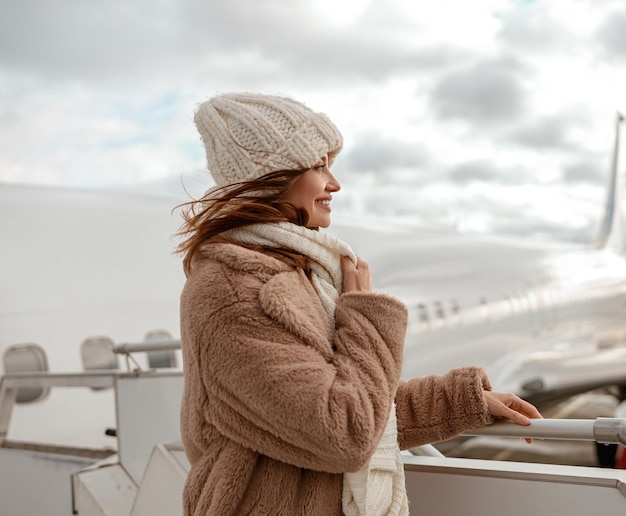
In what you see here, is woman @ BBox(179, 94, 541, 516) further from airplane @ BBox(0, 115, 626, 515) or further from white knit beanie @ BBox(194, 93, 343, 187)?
airplane @ BBox(0, 115, 626, 515)

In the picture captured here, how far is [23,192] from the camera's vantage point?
5.61 metres

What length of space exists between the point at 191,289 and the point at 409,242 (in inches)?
348

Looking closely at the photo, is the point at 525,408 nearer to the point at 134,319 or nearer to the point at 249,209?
the point at 249,209

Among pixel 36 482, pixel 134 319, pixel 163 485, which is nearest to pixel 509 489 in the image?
pixel 163 485

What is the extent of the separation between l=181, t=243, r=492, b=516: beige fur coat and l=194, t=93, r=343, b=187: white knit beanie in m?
0.17

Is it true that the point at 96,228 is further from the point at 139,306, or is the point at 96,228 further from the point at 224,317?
the point at 224,317

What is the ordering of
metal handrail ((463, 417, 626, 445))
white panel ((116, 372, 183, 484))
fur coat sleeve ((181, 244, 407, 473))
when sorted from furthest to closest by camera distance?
white panel ((116, 372, 183, 484)), metal handrail ((463, 417, 626, 445)), fur coat sleeve ((181, 244, 407, 473))

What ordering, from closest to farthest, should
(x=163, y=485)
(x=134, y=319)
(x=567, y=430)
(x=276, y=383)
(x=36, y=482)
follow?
(x=276, y=383) < (x=567, y=430) < (x=163, y=485) < (x=36, y=482) < (x=134, y=319)

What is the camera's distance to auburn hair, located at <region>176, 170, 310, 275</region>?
52.9 inches

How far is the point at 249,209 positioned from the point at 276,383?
0.35 metres

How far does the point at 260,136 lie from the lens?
1.34 metres

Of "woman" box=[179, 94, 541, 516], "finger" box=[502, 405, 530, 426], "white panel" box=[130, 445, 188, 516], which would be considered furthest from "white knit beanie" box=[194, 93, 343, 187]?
"white panel" box=[130, 445, 188, 516]

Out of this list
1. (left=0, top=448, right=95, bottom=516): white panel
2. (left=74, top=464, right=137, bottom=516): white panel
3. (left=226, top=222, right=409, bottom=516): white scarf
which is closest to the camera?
(left=226, top=222, right=409, bottom=516): white scarf

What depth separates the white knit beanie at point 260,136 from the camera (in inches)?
52.8
